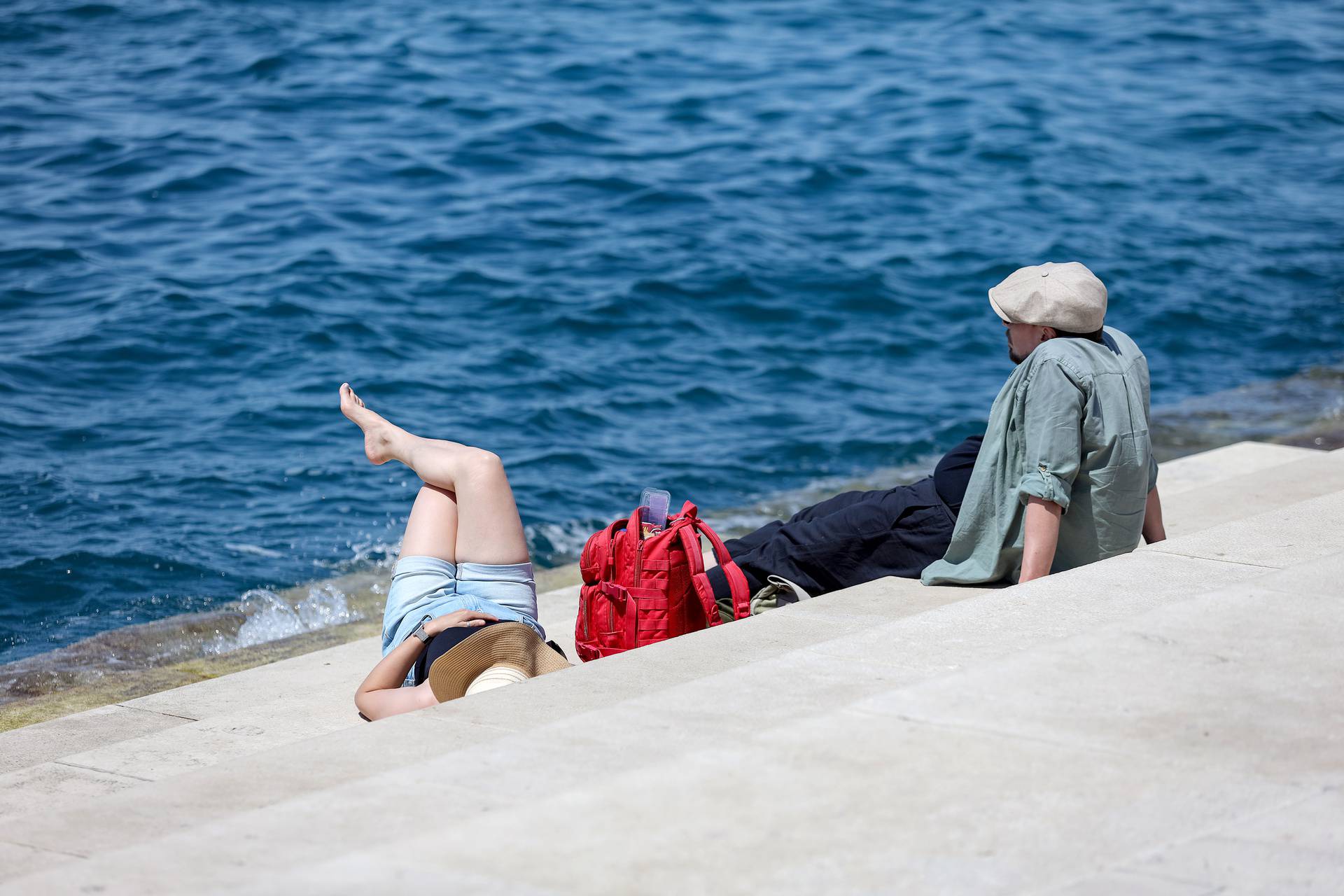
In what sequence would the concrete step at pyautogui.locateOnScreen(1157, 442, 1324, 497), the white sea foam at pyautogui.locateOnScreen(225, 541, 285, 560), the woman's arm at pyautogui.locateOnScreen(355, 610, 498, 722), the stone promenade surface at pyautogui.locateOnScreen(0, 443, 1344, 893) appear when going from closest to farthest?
the stone promenade surface at pyautogui.locateOnScreen(0, 443, 1344, 893) < the woman's arm at pyautogui.locateOnScreen(355, 610, 498, 722) < the concrete step at pyautogui.locateOnScreen(1157, 442, 1324, 497) < the white sea foam at pyautogui.locateOnScreen(225, 541, 285, 560)

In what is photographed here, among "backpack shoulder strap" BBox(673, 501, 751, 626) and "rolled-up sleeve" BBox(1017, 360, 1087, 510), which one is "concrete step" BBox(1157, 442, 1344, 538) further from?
"backpack shoulder strap" BBox(673, 501, 751, 626)

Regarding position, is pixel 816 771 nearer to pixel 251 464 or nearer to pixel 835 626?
pixel 835 626

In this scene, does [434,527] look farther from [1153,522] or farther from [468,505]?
[1153,522]

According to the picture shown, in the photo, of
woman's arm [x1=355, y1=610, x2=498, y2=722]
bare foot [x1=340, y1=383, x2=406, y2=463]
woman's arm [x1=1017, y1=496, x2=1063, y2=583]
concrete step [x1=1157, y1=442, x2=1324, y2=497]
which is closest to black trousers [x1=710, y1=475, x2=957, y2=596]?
woman's arm [x1=1017, y1=496, x2=1063, y2=583]

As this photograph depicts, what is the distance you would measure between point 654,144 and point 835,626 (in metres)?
13.5

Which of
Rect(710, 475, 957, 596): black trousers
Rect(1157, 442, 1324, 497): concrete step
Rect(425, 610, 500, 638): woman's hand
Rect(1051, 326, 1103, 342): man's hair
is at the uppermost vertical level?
Rect(1051, 326, 1103, 342): man's hair

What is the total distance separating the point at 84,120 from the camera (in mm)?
15453

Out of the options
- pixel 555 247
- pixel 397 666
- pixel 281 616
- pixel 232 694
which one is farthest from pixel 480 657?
pixel 555 247

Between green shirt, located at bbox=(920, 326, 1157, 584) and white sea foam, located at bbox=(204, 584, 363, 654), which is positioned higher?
green shirt, located at bbox=(920, 326, 1157, 584)

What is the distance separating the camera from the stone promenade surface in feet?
7.72

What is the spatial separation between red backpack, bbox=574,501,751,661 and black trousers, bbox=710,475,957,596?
241mm

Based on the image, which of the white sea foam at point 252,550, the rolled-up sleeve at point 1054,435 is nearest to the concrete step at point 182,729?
the rolled-up sleeve at point 1054,435

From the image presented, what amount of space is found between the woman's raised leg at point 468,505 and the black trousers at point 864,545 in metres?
0.73

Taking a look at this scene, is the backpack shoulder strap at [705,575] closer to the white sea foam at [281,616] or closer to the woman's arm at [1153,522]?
the woman's arm at [1153,522]
